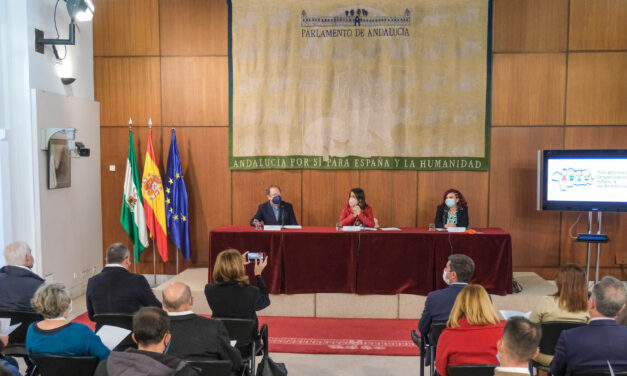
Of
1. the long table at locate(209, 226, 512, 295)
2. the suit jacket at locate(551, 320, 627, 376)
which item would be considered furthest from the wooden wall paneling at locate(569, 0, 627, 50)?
the suit jacket at locate(551, 320, 627, 376)

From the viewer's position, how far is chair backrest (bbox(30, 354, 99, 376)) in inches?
101

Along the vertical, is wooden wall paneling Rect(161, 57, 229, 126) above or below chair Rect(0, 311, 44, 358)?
above

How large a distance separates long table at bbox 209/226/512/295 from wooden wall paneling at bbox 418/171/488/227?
4.92ft

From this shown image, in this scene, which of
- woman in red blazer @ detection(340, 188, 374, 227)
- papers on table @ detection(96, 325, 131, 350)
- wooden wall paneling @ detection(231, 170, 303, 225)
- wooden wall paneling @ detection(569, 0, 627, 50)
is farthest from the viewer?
wooden wall paneling @ detection(231, 170, 303, 225)

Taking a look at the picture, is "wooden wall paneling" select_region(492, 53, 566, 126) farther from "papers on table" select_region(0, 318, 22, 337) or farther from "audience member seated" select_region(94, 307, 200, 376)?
"papers on table" select_region(0, 318, 22, 337)

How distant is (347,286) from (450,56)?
3508 millimetres

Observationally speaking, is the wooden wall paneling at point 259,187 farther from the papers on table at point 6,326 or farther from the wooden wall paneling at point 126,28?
the papers on table at point 6,326

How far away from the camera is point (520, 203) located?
7.21 m

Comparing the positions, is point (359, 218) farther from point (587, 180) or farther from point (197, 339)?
point (197, 339)

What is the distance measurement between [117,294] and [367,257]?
2921mm

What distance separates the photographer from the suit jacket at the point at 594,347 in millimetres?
2535

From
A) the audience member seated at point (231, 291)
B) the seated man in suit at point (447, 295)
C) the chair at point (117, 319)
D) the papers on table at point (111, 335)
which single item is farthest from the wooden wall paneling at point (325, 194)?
the papers on table at point (111, 335)

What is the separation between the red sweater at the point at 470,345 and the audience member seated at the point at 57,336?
6.04 ft

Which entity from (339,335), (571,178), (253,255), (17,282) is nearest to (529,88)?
(571,178)
